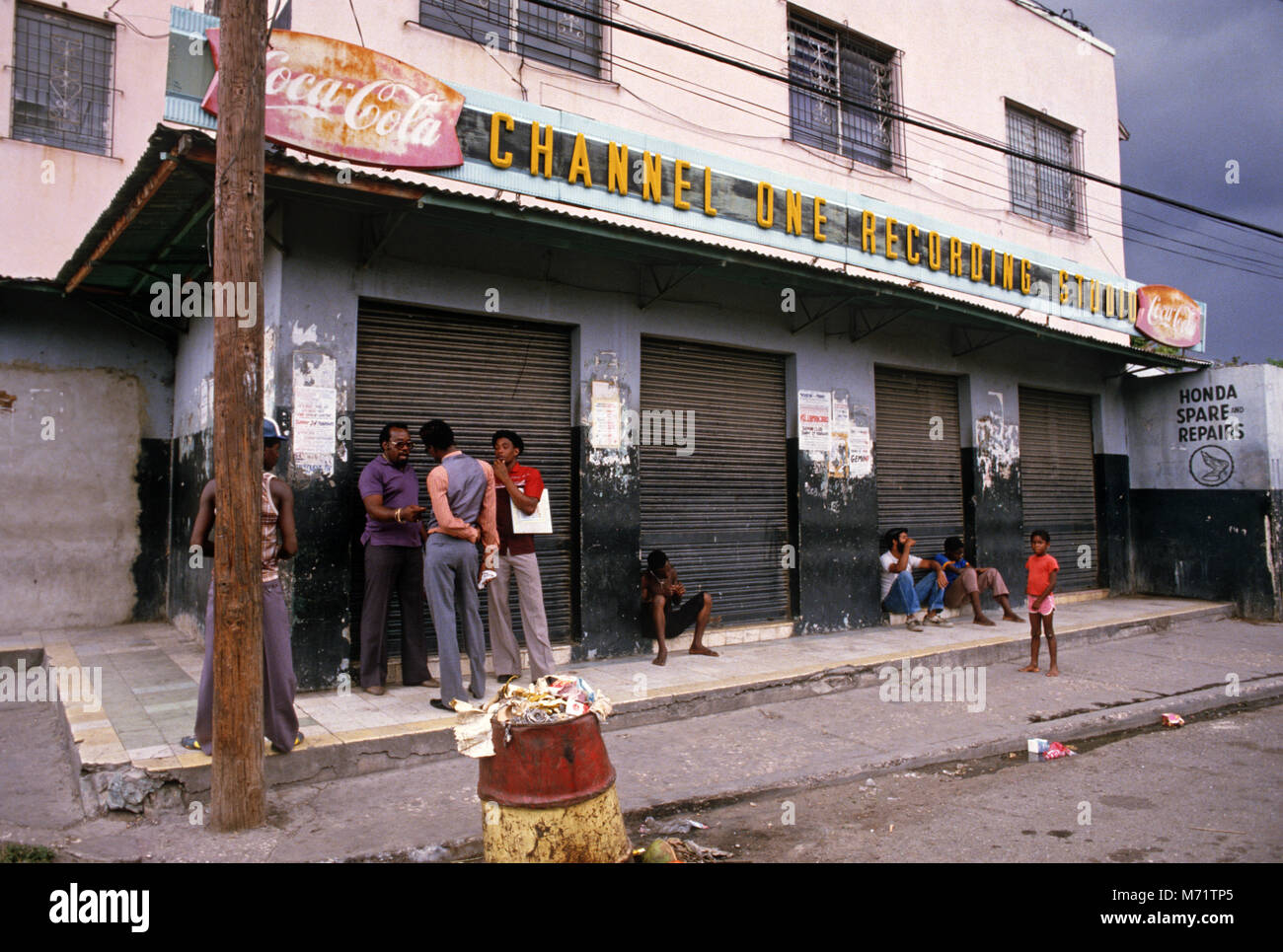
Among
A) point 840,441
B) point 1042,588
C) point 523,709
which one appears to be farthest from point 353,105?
point 1042,588

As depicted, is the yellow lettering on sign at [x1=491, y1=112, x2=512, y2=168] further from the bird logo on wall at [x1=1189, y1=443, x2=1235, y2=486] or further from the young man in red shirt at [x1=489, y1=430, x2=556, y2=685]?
the bird logo on wall at [x1=1189, y1=443, x2=1235, y2=486]

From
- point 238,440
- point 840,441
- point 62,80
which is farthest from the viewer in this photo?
point 62,80

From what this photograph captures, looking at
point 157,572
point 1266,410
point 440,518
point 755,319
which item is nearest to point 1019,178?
point 1266,410

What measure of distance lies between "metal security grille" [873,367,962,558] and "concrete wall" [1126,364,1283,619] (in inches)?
168

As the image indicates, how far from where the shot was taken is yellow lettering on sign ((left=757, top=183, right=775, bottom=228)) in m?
9.56

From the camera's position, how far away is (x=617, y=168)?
27.7 feet

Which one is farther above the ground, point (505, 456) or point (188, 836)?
point (505, 456)

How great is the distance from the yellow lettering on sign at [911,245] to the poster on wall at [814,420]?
250cm

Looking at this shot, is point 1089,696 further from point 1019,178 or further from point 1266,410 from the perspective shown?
point 1019,178

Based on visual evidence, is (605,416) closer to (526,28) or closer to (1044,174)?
(526,28)

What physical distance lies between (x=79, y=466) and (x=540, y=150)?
628 cm

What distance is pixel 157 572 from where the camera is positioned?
32.2ft

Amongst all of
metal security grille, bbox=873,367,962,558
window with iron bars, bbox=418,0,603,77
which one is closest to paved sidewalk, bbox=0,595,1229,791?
metal security grille, bbox=873,367,962,558
